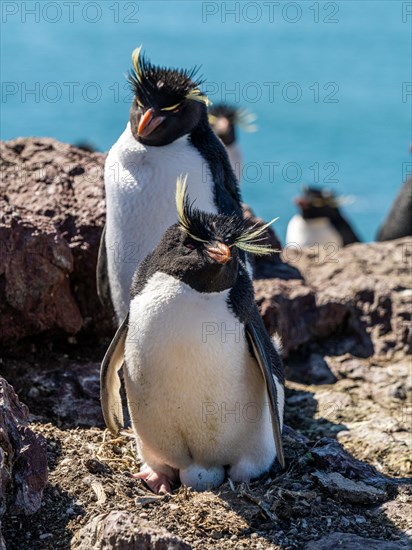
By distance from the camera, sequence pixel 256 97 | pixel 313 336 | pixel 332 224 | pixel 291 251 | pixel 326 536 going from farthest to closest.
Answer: pixel 256 97
pixel 332 224
pixel 291 251
pixel 313 336
pixel 326 536

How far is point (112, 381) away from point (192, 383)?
0.40 meters

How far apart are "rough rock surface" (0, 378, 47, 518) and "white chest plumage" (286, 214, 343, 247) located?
25.9ft

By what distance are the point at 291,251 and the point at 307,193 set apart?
5208mm

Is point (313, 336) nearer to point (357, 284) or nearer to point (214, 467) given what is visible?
point (357, 284)

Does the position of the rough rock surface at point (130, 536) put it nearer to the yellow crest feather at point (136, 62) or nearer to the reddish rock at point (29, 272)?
the reddish rock at point (29, 272)

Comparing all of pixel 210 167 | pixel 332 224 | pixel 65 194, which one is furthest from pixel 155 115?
pixel 332 224

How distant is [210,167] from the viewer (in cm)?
443

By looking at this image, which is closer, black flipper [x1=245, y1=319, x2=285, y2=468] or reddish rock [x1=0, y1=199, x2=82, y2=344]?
black flipper [x1=245, y1=319, x2=285, y2=468]

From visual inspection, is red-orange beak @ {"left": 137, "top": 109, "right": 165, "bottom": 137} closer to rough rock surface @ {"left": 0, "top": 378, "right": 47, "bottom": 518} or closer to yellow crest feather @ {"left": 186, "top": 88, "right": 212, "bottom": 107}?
yellow crest feather @ {"left": 186, "top": 88, "right": 212, "bottom": 107}

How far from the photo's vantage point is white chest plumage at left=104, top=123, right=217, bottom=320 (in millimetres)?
4344

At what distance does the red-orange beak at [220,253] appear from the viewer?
10.6 ft

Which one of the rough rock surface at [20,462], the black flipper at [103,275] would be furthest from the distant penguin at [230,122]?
the rough rock surface at [20,462]

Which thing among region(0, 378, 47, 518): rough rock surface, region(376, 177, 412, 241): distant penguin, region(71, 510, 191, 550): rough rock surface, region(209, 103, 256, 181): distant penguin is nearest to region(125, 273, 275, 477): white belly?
region(0, 378, 47, 518): rough rock surface

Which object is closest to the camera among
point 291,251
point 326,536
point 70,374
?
point 326,536
